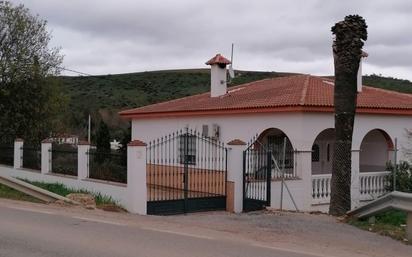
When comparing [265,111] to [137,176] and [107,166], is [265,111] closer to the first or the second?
[107,166]

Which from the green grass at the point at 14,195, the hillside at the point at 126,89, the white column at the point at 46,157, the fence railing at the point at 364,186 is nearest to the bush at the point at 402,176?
the fence railing at the point at 364,186

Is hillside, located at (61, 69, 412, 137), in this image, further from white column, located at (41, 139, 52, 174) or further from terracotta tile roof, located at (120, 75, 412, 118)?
white column, located at (41, 139, 52, 174)

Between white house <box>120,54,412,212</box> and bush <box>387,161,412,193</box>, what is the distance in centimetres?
41

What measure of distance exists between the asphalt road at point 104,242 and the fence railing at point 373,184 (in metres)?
11.6

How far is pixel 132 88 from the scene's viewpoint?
210ft

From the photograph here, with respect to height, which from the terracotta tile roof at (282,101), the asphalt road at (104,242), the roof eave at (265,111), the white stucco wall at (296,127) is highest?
the terracotta tile roof at (282,101)

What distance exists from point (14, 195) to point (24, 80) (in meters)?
11.2

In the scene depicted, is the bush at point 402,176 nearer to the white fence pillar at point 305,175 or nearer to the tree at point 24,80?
the white fence pillar at point 305,175

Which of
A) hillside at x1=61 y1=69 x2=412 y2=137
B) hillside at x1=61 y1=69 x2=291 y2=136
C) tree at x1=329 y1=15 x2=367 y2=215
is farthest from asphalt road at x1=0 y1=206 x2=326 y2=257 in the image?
hillside at x1=61 y1=69 x2=291 y2=136

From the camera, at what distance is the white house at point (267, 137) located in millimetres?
17219

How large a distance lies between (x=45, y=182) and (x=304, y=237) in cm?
1313

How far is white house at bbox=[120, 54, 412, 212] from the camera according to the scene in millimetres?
17219

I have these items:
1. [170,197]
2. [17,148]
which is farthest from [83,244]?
[17,148]

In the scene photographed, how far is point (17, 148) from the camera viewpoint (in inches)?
923
